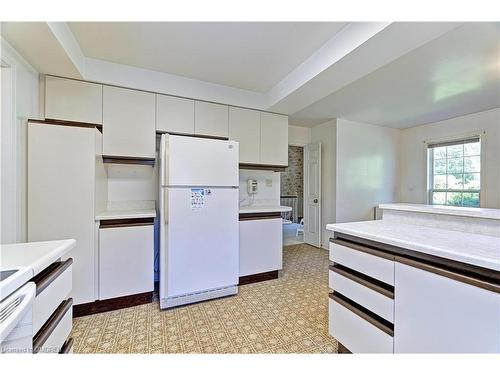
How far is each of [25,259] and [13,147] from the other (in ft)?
4.39

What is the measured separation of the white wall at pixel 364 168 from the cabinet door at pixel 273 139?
1.36 meters

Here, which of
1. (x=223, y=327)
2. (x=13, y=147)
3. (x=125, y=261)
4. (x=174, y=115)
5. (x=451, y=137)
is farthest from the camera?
(x=451, y=137)

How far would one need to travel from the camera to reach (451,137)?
4.40 metres

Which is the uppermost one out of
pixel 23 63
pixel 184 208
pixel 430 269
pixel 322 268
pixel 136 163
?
pixel 23 63

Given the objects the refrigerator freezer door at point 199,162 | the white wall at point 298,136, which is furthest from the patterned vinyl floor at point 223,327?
the white wall at point 298,136

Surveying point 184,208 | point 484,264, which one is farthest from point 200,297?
point 484,264

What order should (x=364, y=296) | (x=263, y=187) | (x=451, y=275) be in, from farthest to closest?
(x=263, y=187) → (x=364, y=296) → (x=451, y=275)

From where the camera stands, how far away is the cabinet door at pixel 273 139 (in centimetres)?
334

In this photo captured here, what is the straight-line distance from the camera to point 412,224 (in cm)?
177

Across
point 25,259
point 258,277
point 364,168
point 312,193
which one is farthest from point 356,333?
point 364,168

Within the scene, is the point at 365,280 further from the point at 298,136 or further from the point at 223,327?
the point at 298,136

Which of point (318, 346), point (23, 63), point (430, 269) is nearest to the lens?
point (430, 269)
